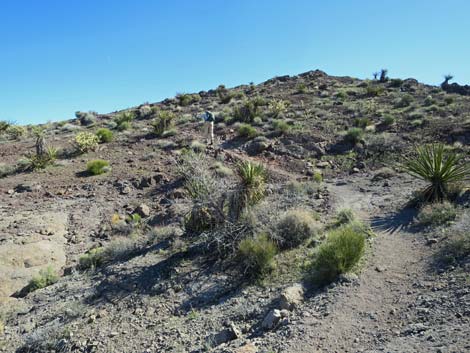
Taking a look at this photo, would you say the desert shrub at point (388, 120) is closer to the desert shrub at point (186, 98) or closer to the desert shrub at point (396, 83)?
the desert shrub at point (396, 83)

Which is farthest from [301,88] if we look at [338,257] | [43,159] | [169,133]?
[338,257]

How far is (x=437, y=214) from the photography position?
330 inches

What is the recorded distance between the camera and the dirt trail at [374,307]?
5123 mm

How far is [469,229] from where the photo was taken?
738 centimetres

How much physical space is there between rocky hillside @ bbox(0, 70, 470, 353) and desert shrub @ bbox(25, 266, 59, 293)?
29 mm

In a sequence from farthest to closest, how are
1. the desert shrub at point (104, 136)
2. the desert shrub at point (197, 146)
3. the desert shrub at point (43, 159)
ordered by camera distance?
1. the desert shrub at point (104, 136)
2. the desert shrub at point (197, 146)
3. the desert shrub at point (43, 159)

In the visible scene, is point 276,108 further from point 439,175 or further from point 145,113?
point 439,175

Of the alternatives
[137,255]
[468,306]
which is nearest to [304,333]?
[468,306]

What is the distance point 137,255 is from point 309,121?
15443mm

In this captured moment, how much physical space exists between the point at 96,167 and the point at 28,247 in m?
6.00

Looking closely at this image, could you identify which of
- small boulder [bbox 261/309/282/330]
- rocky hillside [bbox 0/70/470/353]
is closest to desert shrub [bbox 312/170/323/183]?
rocky hillside [bbox 0/70/470/353]

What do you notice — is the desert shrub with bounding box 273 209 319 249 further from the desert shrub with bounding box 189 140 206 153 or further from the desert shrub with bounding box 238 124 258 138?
the desert shrub with bounding box 238 124 258 138

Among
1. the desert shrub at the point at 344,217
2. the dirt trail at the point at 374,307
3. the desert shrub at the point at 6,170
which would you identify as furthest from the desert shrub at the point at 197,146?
the dirt trail at the point at 374,307

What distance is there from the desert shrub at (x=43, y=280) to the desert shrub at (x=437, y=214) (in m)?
8.38
